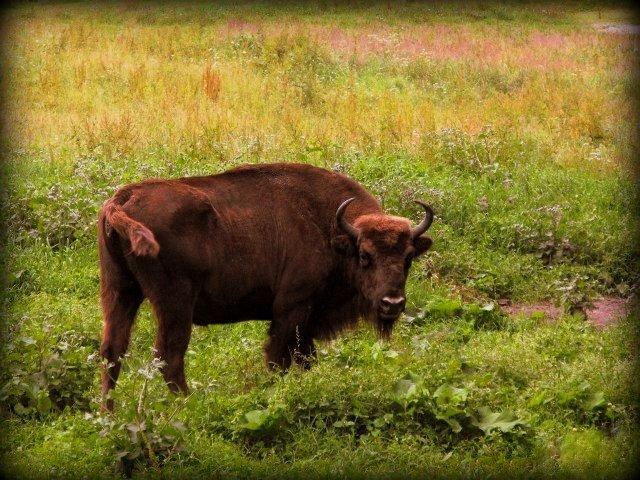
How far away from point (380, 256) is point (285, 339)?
90 cm

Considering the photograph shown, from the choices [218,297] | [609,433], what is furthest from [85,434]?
[609,433]

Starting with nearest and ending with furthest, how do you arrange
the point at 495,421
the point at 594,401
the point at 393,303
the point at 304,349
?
the point at 495,421 < the point at 594,401 < the point at 393,303 < the point at 304,349

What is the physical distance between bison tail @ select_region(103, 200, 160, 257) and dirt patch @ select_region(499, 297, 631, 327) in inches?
156

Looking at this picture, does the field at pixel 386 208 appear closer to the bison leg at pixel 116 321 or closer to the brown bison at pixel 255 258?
the bison leg at pixel 116 321

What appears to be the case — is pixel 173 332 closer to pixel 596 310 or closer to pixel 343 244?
pixel 343 244

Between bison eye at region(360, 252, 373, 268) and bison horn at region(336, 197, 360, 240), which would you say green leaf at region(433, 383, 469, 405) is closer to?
bison eye at region(360, 252, 373, 268)

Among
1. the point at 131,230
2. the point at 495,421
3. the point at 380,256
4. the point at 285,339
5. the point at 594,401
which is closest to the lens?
the point at 495,421

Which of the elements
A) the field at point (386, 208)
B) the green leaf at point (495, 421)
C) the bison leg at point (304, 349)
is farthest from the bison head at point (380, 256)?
the green leaf at point (495, 421)

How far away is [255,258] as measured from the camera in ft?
24.0

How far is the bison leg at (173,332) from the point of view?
22.1ft

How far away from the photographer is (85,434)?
20.4 feet

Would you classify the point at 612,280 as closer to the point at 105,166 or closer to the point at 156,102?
the point at 105,166

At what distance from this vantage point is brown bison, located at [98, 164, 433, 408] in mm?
6734

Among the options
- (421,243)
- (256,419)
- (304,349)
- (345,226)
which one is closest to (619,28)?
(421,243)
